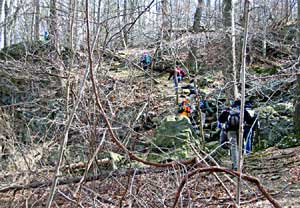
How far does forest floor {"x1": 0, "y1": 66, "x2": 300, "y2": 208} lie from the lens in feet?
12.2

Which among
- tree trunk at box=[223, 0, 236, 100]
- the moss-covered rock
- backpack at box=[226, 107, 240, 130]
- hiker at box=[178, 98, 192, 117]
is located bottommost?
hiker at box=[178, 98, 192, 117]

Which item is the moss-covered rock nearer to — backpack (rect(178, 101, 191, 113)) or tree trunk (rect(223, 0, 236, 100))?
backpack (rect(178, 101, 191, 113))

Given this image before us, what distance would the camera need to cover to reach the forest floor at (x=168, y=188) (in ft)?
12.2

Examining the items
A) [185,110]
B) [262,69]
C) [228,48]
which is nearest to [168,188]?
[228,48]

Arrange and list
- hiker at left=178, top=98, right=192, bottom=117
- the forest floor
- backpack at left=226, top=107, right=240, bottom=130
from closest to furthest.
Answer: the forest floor → backpack at left=226, top=107, right=240, bottom=130 → hiker at left=178, top=98, right=192, bottom=117

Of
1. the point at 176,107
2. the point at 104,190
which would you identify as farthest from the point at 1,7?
the point at 104,190

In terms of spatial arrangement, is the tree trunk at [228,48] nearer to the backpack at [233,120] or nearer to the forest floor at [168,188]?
the forest floor at [168,188]

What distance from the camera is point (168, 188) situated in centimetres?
397

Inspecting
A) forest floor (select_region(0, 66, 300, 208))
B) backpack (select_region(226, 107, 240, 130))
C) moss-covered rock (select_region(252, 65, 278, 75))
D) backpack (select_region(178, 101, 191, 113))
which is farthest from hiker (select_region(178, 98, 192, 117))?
backpack (select_region(226, 107, 240, 130))

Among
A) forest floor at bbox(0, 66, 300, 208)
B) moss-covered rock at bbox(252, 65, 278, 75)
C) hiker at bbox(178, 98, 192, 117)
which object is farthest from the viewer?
moss-covered rock at bbox(252, 65, 278, 75)

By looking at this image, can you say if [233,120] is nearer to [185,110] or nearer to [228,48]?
[228,48]

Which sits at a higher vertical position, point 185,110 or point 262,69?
point 262,69

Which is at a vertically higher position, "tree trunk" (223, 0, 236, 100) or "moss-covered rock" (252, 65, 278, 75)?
"tree trunk" (223, 0, 236, 100)

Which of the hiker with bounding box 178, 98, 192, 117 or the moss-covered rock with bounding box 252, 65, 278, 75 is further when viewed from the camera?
the moss-covered rock with bounding box 252, 65, 278, 75
